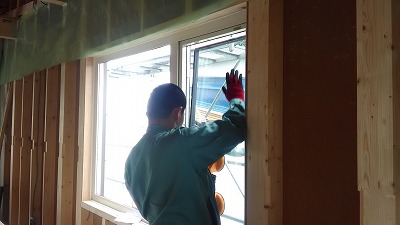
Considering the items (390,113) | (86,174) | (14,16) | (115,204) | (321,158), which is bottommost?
(115,204)

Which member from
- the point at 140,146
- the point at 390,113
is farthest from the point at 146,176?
the point at 390,113

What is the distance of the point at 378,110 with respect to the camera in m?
1.02

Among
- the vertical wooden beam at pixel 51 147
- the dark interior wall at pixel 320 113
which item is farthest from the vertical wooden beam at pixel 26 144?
the dark interior wall at pixel 320 113

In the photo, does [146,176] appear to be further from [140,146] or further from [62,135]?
[62,135]

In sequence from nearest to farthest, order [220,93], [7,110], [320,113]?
[320,113]
[220,93]
[7,110]

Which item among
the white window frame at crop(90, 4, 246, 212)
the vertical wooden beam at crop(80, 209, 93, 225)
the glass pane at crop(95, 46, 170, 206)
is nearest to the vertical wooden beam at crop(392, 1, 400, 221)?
the white window frame at crop(90, 4, 246, 212)

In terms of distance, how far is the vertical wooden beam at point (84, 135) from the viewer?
2926 millimetres

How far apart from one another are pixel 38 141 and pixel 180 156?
9.26 ft

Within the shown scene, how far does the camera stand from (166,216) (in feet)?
4.54

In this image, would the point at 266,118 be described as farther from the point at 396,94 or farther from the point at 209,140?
the point at 396,94

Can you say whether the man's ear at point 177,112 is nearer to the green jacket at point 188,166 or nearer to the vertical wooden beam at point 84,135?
the green jacket at point 188,166

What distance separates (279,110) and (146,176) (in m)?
0.65

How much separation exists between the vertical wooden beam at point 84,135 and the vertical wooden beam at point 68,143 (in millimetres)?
105

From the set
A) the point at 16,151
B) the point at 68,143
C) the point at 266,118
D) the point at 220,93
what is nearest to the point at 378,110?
the point at 266,118
